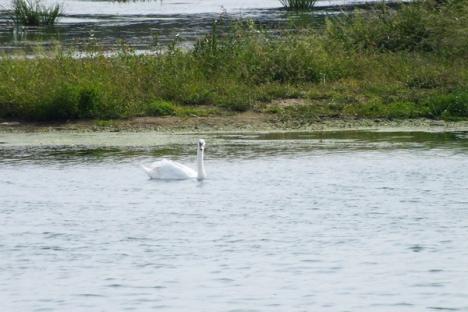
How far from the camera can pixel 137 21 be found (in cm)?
4284

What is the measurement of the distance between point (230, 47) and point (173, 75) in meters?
1.41

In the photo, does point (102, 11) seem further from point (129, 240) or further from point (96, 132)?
point (129, 240)

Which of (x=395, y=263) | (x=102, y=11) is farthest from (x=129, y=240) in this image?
(x=102, y=11)

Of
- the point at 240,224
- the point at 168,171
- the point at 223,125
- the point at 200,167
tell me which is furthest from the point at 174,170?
the point at 223,125

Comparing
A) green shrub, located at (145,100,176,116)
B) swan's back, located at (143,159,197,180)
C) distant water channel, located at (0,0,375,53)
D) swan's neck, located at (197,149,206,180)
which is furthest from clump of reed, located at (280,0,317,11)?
swan's neck, located at (197,149,206,180)

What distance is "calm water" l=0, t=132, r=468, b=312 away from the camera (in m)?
12.1

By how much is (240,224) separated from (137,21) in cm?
2854

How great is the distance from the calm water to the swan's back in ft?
0.47

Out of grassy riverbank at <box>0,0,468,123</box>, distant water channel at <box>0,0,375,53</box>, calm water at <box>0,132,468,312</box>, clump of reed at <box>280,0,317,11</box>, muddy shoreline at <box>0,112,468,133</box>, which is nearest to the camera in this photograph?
calm water at <box>0,132,468,312</box>

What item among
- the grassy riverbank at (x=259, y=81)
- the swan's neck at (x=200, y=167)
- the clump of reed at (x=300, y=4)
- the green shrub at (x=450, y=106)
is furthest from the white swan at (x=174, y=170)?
the clump of reed at (x=300, y=4)

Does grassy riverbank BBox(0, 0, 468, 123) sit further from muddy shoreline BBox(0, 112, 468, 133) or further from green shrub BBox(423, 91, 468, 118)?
muddy shoreline BBox(0, 112, 468, 133)

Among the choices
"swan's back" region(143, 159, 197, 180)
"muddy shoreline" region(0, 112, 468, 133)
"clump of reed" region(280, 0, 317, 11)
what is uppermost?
"swan's back" region(143, 159, 197, 180)

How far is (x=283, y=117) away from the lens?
2170 cm

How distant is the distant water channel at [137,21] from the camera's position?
3322cm
